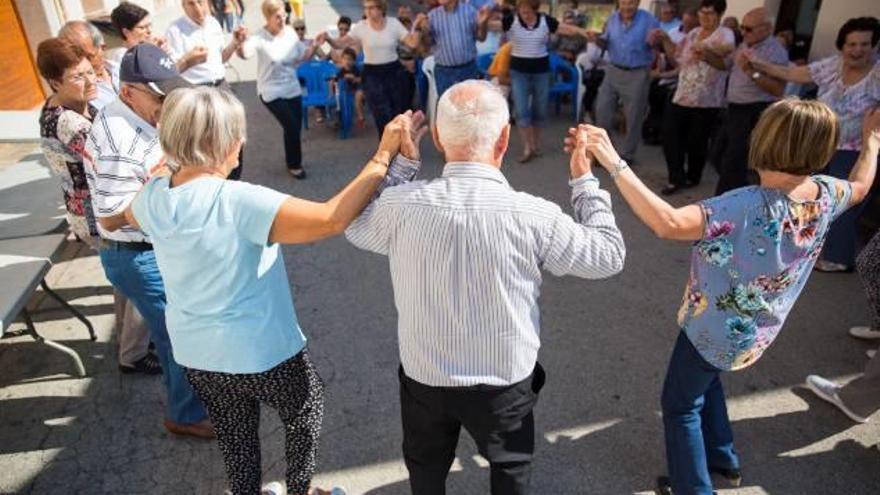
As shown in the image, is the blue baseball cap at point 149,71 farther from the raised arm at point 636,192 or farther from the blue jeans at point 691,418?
the blue jeans at point 691,418

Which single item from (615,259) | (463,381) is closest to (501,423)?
(463,381)

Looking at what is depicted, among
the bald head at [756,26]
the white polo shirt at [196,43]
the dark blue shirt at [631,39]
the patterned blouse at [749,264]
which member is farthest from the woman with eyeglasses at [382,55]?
the patterned blouse at [749,264]

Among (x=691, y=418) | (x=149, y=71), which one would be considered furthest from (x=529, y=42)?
(x=691, y=418)

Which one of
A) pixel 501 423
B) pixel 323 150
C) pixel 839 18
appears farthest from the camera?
pixel 323 150

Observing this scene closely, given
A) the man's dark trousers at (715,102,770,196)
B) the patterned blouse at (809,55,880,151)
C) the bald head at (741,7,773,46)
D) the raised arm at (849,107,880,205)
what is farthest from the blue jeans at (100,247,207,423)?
the bald head at (741,7,773,46)

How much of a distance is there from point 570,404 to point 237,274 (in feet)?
6.60

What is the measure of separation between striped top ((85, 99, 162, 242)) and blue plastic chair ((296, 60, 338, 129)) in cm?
559

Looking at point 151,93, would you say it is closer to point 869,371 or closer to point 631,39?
point 869,371

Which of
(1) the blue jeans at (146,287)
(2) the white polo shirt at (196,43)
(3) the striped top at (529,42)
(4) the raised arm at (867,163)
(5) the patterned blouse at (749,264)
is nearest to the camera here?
(5) the patterned blouse at (749,264)

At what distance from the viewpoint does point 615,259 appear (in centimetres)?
171

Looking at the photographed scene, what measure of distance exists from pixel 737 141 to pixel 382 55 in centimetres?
359

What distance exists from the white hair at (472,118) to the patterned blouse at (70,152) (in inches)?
81.5

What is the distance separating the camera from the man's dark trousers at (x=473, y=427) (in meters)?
1.83

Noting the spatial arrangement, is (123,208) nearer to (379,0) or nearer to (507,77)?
(379,0)
